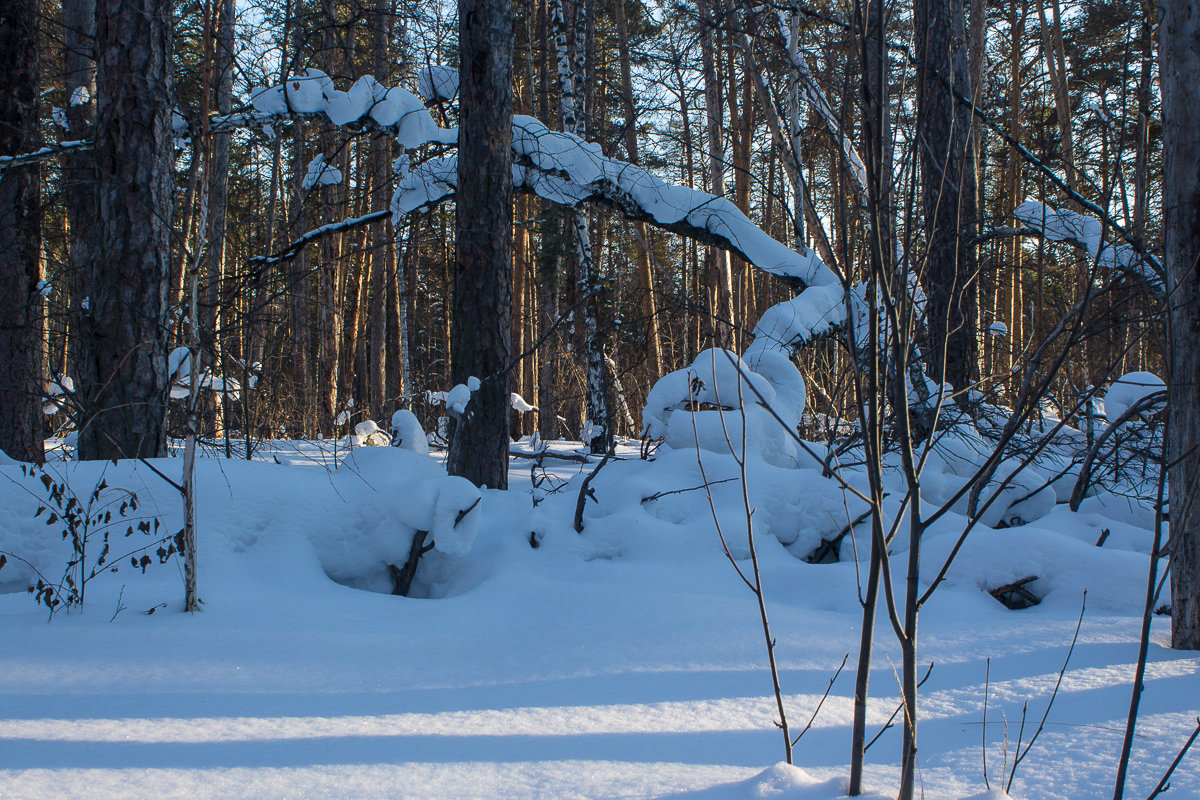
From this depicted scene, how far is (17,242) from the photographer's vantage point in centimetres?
527

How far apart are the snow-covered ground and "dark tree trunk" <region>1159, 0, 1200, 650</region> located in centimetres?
25

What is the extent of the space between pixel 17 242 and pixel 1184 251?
663cm

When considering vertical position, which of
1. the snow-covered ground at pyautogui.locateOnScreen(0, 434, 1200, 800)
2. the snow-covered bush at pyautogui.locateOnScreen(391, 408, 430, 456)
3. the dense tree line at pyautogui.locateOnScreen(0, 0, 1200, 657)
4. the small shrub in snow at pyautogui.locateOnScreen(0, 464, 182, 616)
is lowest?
the snow-covered ground at pyautogui.locateOnScreen(0, 434, 1200, 800)

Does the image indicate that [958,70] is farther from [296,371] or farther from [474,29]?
[296,371]

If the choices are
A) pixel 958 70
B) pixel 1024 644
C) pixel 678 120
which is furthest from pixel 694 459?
pixel 678 120

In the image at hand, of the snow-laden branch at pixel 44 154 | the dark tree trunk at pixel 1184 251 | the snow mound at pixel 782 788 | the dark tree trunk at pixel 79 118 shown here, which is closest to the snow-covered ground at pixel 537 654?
the snow mound at pixel 782 788

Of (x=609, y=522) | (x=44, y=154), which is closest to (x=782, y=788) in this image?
(x=609, y=522)

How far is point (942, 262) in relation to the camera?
6.02 m

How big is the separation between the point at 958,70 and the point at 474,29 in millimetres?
4051

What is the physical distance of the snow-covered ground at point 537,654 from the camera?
1581 millimetres

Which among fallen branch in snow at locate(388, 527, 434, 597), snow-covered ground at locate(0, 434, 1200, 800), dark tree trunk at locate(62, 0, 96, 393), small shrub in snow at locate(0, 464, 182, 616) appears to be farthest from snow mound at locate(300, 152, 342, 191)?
fallen branch in snow at locate(388, 527, 434, 597)

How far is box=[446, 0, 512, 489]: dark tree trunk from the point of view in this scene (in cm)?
446

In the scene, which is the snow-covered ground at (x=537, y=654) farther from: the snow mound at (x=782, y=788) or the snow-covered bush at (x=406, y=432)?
the snow-covered bush at (x=406, y=432)

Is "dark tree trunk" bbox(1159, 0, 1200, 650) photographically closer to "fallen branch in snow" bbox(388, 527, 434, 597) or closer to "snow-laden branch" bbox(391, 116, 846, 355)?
"snow-laden branch" bbox(391, 116, 846, 355)
